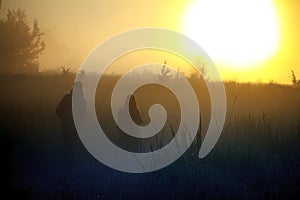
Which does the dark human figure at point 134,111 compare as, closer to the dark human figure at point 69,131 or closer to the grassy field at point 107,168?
the grassy field at point 107,168

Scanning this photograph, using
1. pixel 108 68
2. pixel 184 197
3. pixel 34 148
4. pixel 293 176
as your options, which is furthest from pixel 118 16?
pixel 293 176

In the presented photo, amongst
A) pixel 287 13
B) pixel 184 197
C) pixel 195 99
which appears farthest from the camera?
pixel 287 13

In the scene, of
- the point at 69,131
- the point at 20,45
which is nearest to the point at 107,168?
the point at 69,131

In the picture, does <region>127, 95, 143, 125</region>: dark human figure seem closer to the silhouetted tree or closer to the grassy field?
the grassy field

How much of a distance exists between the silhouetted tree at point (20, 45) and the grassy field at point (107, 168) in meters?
0.10

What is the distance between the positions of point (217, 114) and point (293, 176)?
32.4 inches

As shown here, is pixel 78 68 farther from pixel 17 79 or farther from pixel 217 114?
pixel 217 114

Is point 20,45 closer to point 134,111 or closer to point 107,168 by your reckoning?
point 134,111

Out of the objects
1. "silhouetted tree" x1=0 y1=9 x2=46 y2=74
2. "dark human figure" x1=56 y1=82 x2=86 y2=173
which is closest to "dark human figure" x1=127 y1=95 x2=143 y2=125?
"dark human figure" x1=56 y1=82 x2=86 y2=173

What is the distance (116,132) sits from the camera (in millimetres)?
3805

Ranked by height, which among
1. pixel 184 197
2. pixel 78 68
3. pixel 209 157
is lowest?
pixel 184 197

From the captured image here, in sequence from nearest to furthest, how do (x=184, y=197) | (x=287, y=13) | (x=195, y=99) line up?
(x=184, y=197)
(x=195, y=99)
(x=287, y=13)

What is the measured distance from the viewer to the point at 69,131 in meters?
3.80

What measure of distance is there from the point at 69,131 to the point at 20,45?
79cm
